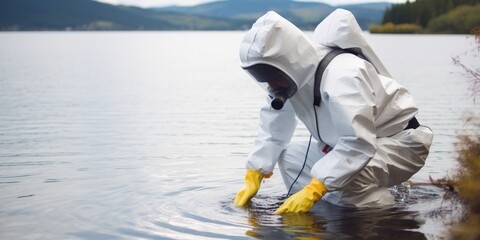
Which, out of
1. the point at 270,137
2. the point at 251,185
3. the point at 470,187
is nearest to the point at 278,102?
the point at 270,137

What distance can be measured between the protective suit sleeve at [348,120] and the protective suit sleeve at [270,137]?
37.8 inches

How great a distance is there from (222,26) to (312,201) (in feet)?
632

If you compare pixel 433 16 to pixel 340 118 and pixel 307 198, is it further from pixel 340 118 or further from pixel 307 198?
pixel 340 118

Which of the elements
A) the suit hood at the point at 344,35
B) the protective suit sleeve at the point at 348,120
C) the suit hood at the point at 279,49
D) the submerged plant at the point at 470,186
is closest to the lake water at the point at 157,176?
the protective suit sleeve at the point at 348,120

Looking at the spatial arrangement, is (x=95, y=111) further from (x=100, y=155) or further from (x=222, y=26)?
(x=222, y=26)

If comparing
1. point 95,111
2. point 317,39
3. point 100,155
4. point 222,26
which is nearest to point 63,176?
point 100,155

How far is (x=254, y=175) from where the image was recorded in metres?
8.23

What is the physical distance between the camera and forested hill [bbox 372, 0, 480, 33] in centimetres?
8855

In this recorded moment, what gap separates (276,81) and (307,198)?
992mm

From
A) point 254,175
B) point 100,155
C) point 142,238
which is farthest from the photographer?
point 100,155

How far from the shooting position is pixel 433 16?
348 feet

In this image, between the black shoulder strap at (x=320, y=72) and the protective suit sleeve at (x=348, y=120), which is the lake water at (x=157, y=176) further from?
the black shoulder strap at (x=320, y=72)

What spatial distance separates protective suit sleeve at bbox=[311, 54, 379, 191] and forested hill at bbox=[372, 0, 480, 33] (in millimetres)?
74353

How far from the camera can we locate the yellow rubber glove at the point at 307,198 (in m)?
7.34
